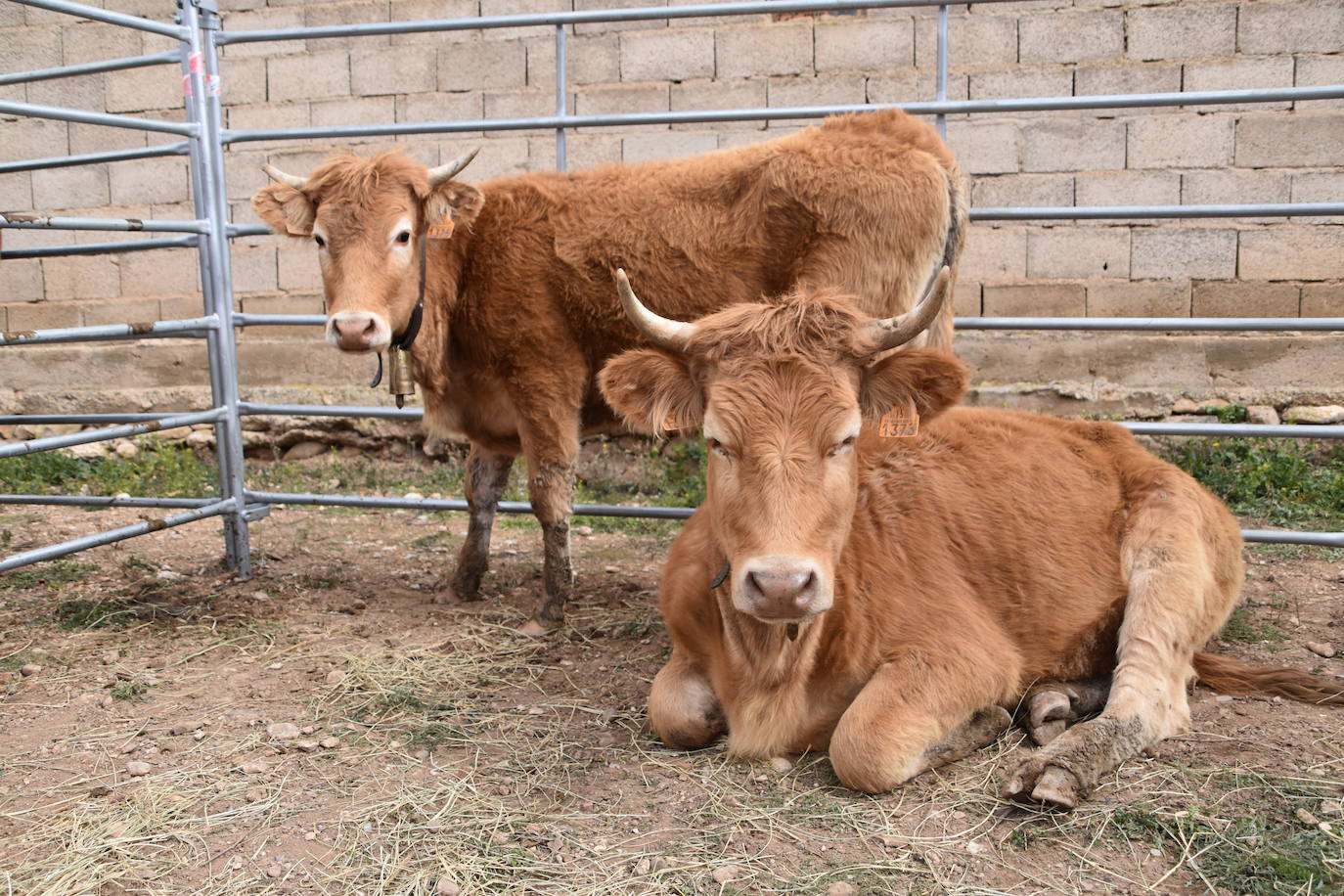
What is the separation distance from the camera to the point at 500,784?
3031mm

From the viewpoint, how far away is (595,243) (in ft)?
14.9

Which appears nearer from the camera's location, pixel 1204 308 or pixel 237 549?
pixel 237 549

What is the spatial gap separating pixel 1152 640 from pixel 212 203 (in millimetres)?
4248

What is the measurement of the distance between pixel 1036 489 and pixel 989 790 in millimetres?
1249

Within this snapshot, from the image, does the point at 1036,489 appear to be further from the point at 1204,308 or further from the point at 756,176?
the point at 1204,308

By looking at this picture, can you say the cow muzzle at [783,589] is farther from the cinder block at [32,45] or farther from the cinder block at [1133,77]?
the cinder block at [32,45]

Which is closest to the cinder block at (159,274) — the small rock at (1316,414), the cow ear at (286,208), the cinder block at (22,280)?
the cinder block at (22,280)

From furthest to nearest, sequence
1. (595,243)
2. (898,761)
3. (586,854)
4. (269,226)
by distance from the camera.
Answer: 1. (269,226)
2. (595,243)
3. (898,761)
4. (586,854)

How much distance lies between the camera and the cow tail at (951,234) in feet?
14.1

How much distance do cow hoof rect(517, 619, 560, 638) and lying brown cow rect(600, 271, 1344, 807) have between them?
1069 millimetres

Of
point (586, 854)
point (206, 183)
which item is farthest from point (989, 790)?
point (206, 183)

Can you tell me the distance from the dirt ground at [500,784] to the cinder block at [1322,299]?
3001 millimetres

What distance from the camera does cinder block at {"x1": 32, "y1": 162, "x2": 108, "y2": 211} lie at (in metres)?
8.49

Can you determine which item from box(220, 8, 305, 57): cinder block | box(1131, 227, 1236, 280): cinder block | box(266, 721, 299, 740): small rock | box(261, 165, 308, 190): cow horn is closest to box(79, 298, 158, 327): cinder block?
box(220, 8, 305, 57): cinder block
